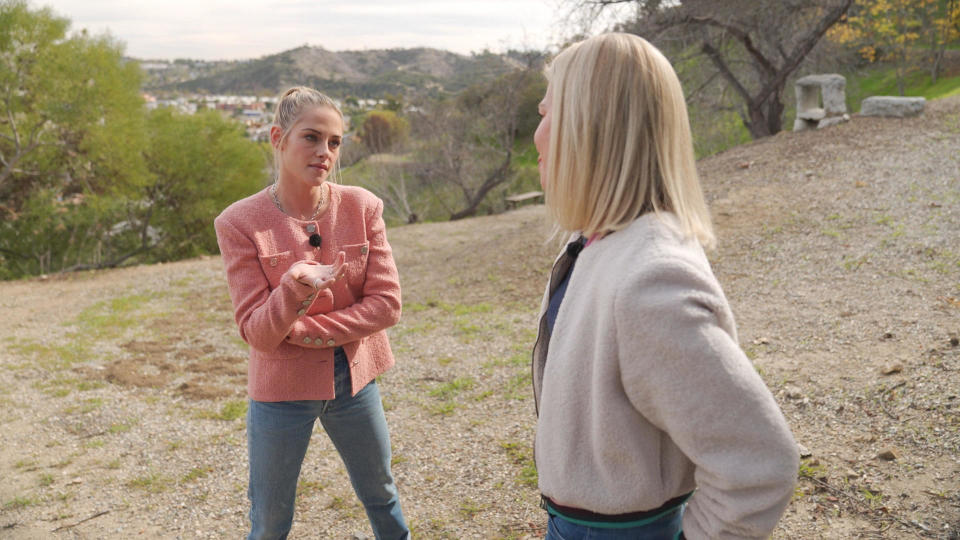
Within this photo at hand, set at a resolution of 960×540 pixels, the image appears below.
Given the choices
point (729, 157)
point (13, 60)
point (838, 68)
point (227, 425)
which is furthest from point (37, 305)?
point (838, 68)

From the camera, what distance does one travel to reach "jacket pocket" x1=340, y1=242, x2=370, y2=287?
7.16ft

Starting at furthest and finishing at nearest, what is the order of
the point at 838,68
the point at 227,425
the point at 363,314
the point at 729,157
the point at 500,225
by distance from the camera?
the point at 838,68 < the point at 500,225 < the point at 729,157 < the point at 227,425 < the point at 363,314

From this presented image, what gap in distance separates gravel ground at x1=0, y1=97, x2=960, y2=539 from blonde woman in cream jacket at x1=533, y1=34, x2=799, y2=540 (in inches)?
77.6

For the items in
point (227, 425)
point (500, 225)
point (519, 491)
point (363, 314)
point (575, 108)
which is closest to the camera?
point (575, 108)

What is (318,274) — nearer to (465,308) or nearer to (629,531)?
(629,531)

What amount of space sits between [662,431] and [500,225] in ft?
36.1

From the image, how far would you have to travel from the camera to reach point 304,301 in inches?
73.9

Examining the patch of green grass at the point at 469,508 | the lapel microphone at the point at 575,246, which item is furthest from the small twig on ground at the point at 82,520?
the lapel microphone at the point at 575,246

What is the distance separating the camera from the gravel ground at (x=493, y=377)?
329 centimetres

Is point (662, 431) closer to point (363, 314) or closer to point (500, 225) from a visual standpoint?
point (363, 314)

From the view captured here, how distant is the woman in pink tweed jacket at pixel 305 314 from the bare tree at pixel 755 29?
9344 millimetres

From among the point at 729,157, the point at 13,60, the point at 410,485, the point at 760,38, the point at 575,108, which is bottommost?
the point at 410,485

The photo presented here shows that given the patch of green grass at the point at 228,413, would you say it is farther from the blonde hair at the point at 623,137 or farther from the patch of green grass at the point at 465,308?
the blonde hair at the point at 623,137

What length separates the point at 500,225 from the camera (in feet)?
40.0
